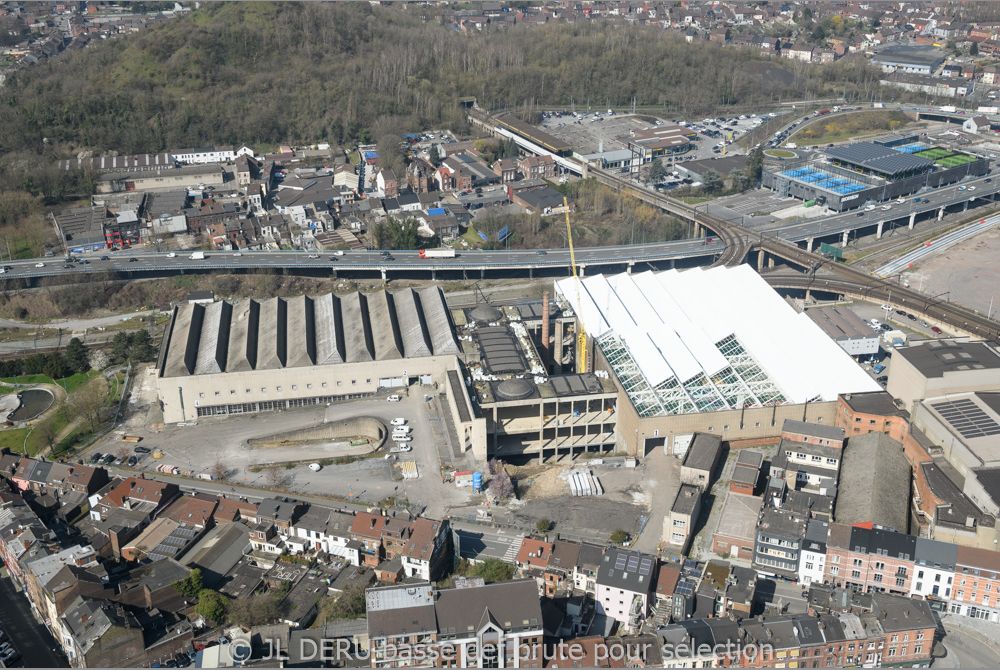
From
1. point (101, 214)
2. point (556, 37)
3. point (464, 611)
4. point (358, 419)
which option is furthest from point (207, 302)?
point (556, 37)

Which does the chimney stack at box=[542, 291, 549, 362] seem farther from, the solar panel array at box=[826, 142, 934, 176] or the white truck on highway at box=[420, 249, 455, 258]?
the solar panel array at box=[826, 142, 934, 176]

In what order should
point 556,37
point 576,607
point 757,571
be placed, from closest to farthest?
point 576,607 → point 757,571 → point 556,37

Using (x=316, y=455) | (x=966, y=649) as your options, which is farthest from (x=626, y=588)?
(x=316, y=455)

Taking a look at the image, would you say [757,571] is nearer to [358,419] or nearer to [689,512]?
[689,512]

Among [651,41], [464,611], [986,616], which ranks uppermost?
[651,41]

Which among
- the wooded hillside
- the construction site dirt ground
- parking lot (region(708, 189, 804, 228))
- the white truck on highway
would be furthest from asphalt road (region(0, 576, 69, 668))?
the wooded hillside

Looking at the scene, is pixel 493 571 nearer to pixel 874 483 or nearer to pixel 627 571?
pixel 627 571

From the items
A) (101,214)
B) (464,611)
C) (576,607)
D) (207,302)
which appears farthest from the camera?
(101,214)
